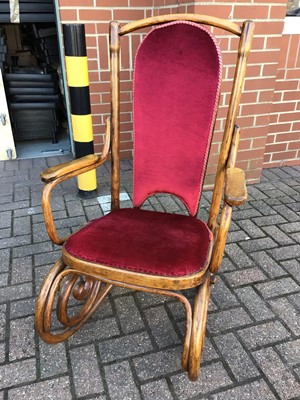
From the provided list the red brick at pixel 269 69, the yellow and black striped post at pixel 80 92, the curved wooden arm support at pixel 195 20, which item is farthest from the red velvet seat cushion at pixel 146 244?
the red brick at pixel 269 69

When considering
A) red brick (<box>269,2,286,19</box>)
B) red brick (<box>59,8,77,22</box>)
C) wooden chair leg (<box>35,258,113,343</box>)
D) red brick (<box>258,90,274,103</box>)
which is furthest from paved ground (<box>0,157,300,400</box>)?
red brick (<box>59,8,77,22</box>)

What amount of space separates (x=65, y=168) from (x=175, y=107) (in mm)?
553

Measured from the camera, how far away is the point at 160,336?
4.95 feet

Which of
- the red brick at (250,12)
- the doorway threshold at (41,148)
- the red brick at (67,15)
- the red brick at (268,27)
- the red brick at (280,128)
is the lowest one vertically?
the doorway threshold at (41,148)

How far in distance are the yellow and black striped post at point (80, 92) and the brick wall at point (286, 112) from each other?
1.63 metres

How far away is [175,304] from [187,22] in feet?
4.20

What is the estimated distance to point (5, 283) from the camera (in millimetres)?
1803

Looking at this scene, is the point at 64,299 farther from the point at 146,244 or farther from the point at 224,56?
the point at 224,56

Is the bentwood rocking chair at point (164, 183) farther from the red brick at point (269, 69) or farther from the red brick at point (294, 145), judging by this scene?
the red brick at point (294, 145)

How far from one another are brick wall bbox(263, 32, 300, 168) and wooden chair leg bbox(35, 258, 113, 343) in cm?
222

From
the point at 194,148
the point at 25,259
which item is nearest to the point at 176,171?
the point at 194,148

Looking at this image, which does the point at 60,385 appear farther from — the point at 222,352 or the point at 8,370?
the point at 222,352

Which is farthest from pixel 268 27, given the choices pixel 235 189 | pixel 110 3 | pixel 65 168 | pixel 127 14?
pixel 65 168

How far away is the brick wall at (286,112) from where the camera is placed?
9.31 feet
